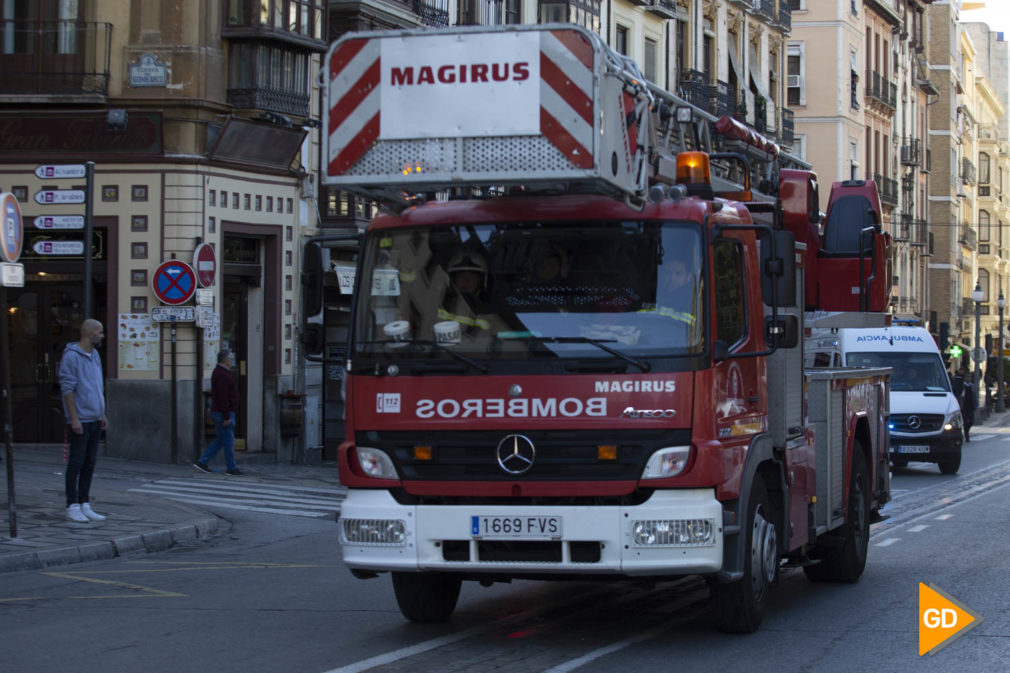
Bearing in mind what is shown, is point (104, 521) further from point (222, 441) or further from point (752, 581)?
point (752, 581)

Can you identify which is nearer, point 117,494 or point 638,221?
point 638,221

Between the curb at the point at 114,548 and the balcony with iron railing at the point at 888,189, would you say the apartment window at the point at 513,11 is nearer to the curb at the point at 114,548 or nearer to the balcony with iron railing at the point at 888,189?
the curb at the point at 114,548

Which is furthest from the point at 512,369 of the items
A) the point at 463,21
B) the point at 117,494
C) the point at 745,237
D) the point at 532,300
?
the point at 463,21

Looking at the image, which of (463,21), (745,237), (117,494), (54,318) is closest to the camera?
(745,237)

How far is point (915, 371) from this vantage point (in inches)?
1083

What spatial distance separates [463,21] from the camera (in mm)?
31391

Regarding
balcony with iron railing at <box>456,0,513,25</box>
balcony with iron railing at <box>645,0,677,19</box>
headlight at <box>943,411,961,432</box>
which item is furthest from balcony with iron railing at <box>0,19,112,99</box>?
balcony with iron railing at <box>645,0,677,19</box>

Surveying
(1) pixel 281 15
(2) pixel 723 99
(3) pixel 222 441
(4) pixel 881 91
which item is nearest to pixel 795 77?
(4) pixel 881 91

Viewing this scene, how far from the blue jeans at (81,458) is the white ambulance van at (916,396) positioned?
45.3ft

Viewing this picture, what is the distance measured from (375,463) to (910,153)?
6562 cm

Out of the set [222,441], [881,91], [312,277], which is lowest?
[222,441]

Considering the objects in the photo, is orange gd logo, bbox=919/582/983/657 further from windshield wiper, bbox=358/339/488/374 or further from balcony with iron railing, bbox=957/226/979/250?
balcony with iron railing, bbox=957/226/979/250

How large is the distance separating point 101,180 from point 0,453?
173 inches

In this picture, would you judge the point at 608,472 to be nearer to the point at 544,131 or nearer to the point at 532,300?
the point at 532,300
